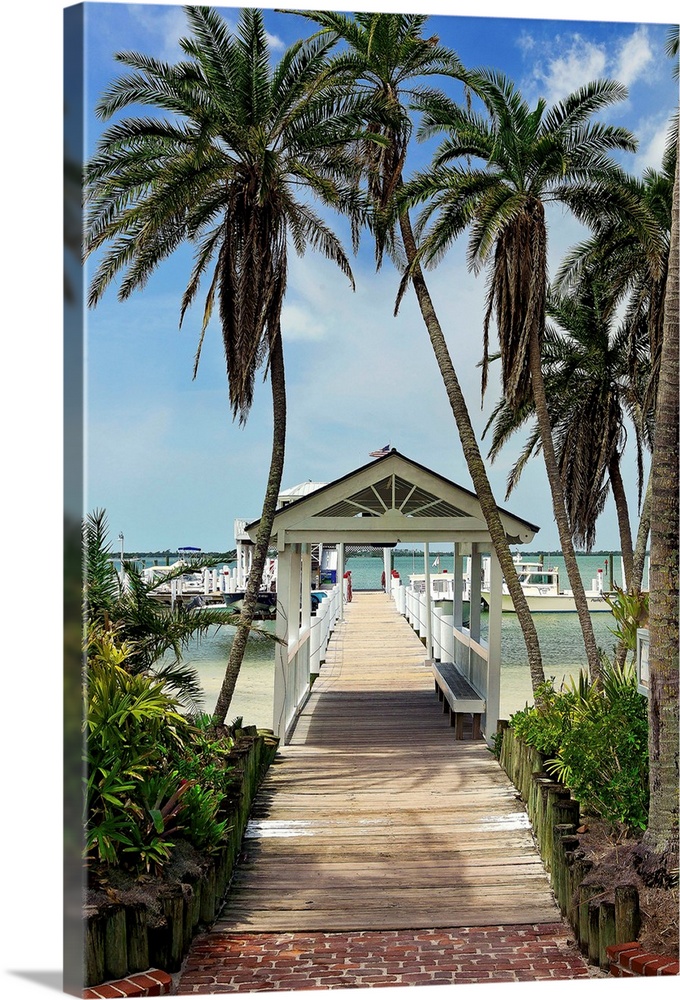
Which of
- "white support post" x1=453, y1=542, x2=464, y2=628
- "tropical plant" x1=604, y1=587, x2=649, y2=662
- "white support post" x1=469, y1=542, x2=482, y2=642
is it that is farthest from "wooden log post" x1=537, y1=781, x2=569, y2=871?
"white support post" x1=453, y1=542, x2=464, y2=628

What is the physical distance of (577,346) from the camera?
1438 cm

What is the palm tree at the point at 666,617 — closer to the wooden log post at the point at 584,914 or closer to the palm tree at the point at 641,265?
the wooden log post at the point at 584,914

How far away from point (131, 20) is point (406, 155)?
16.8 feet

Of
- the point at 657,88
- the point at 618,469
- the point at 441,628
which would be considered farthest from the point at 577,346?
the point at 657,88

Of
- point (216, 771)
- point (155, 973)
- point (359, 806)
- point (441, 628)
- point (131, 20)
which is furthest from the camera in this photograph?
point (441, 628)

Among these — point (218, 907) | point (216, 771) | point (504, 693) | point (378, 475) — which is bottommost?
point (504, 693)

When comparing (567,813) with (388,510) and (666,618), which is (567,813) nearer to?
(666,618)

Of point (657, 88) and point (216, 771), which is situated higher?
point (657, 88)

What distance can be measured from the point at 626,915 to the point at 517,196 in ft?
21.5

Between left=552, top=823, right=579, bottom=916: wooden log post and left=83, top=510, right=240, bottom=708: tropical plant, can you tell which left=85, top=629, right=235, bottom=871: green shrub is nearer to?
left=83, top=510, right=240, bottom=708: tropical plant

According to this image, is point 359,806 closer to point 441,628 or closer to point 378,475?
point 378,475

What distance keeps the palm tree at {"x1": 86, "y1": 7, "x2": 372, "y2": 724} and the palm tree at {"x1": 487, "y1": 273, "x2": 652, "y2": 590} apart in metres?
5.20

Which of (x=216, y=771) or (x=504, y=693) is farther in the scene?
(x=504, y=693)

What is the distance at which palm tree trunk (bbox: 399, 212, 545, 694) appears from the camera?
32.0 ft
